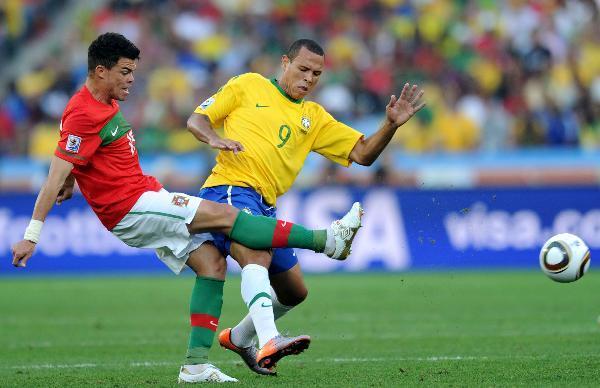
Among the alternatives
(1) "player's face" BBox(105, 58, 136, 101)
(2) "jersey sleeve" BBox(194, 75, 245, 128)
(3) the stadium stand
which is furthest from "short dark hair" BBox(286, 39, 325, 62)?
(3) the stadium stand

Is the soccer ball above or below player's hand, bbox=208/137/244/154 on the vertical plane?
below

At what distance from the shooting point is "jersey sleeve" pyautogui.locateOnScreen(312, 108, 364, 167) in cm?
812

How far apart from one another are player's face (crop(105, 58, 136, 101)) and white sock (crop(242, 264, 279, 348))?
1.40 meters

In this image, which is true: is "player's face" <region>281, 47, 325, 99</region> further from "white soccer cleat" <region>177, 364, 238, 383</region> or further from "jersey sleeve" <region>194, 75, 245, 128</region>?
"white soccer cleat" <region>177, 364, 238, 383</region>

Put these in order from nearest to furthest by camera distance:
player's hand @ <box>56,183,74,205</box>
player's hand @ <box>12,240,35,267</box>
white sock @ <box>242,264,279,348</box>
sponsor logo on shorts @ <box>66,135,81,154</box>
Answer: player's hand @ <box>12,240,35,267</box>, sponsor logo on shorts @ <box>66,135,81,154</box>, white sock @ <box>242,264,279,348</box>, player's hand @ <box>56,183,74,205</box>

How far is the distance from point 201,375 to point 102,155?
1.56m

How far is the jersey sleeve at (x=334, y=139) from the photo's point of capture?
320 inches

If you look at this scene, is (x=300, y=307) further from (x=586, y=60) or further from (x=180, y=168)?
(x=586, y=60)

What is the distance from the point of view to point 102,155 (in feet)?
23.4

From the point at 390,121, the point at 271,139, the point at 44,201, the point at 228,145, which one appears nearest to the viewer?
the point at 44,201

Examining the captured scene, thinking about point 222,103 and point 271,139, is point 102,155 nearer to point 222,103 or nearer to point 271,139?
point 222,103

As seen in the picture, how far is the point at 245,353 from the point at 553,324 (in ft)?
14.1

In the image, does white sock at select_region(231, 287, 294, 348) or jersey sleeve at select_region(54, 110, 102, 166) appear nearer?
jersey sleeve at select_region(54, 110, 102, 166)

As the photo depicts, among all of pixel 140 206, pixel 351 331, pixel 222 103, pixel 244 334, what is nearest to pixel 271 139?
pixel 222 103
